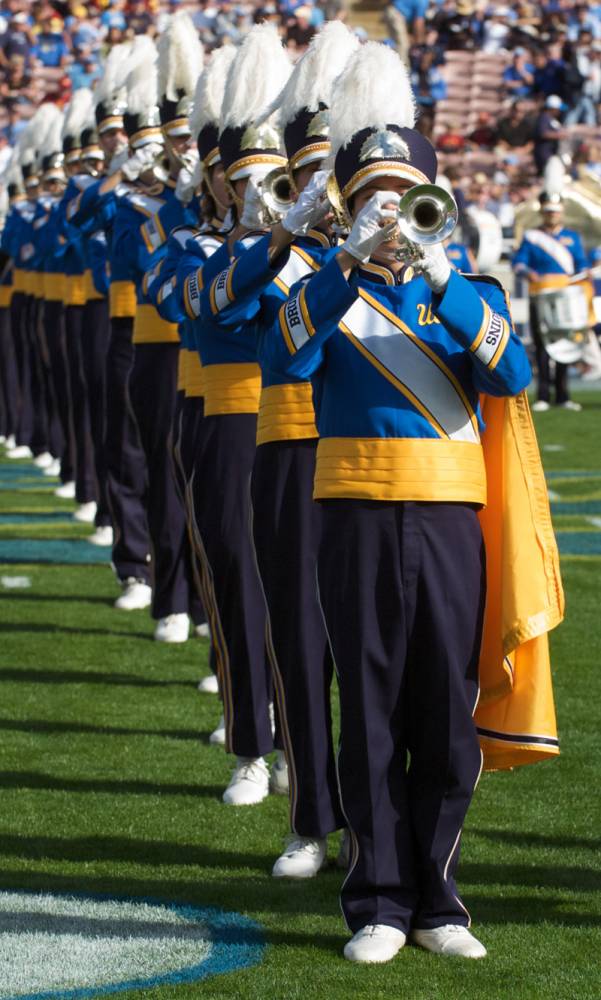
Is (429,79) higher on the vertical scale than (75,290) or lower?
lower

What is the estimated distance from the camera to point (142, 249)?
849cm

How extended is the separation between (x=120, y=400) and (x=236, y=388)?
158 inches

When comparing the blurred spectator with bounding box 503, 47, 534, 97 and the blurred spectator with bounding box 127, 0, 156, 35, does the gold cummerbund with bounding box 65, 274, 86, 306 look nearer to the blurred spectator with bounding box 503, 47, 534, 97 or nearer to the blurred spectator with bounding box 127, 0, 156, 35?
the blurred spectator with bounding box 127, 0, 156, 35

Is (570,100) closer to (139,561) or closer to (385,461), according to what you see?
(139,561)

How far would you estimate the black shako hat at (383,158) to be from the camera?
420cm

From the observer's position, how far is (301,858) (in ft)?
16.5

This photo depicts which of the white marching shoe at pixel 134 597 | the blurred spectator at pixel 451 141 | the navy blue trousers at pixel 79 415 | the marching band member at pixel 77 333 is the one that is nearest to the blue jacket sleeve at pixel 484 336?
the white marching shoe at pixel 134 597

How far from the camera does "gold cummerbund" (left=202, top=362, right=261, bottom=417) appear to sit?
19.1 feet

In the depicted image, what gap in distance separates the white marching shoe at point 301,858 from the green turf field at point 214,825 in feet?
0.16

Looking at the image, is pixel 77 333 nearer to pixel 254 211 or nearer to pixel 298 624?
pixel 254 211

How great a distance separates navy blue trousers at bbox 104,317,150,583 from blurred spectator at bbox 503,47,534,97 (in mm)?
21172

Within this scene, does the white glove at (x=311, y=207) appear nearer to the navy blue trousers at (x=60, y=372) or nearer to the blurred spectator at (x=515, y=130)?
the navy blue trousers at (x=60, y=372)

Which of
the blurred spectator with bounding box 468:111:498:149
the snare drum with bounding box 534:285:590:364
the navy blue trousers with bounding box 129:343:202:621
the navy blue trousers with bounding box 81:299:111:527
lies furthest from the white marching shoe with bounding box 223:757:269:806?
the blurred spectator with bounding box 468:111:498:149

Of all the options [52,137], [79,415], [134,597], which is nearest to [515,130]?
[52,137]
